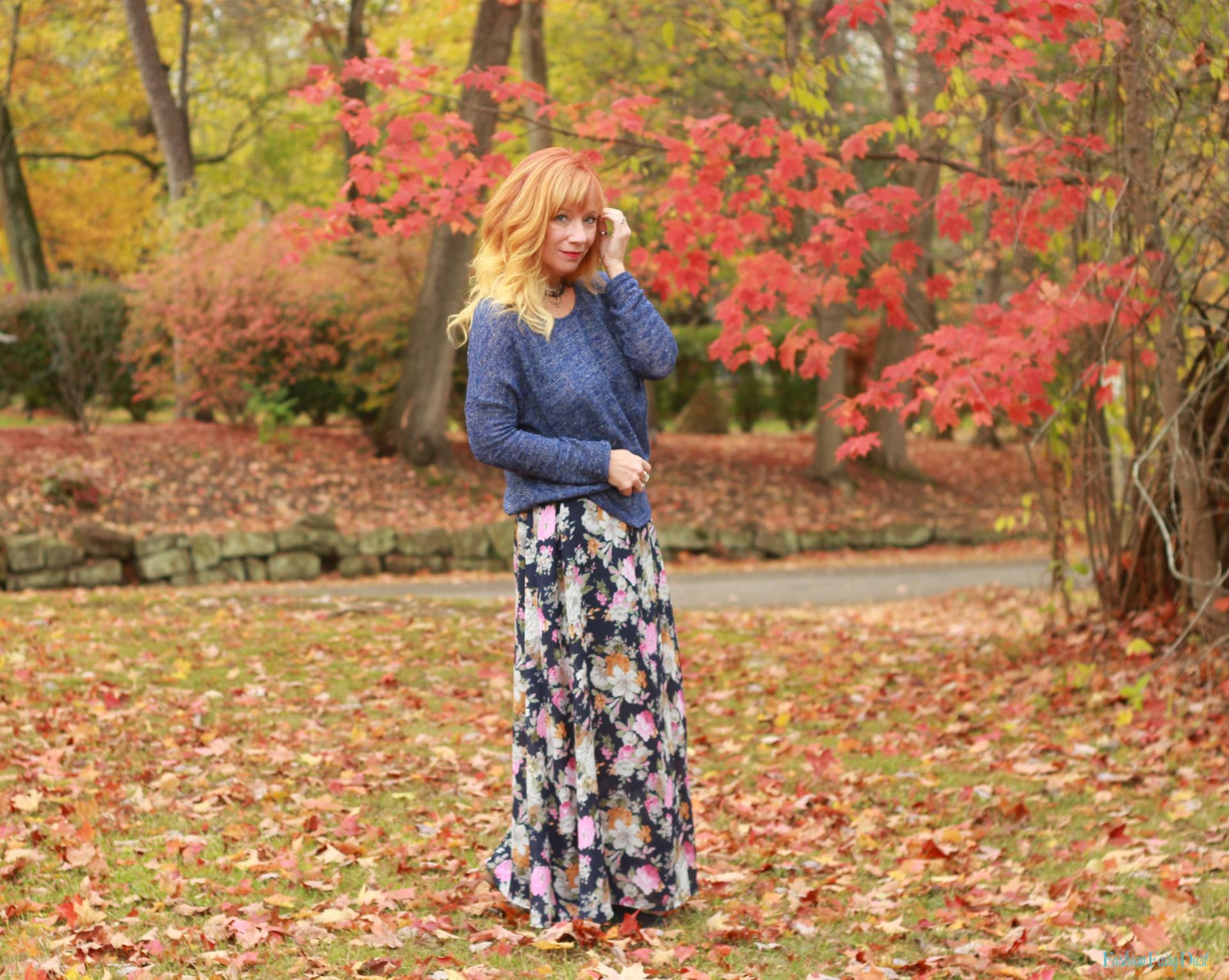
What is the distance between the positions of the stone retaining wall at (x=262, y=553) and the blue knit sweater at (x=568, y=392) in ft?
31.8

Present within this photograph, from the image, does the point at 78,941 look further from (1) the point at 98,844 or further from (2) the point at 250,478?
(2) the point at 250,478

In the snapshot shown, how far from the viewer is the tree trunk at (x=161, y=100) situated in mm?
17578

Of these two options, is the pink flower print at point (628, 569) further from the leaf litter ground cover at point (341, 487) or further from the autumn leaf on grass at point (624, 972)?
the leaf litter ground cover at point (341, 487)

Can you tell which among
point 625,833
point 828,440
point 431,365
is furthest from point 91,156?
point 625,833

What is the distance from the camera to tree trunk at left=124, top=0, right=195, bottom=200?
1758 cm

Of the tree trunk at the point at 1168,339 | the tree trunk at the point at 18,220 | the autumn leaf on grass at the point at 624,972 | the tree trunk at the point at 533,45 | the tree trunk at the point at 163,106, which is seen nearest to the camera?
the autumn leaf on grass at the point at 624,972

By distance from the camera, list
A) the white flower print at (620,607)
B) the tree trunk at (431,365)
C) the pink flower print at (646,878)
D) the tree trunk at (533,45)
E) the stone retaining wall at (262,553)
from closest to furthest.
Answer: the white flower print at (620,607)
the pink flower print at (646,878)
the stone retaining wall at (262,553)
the tree trunk at (533,45)
the tree trunk at (431,365)

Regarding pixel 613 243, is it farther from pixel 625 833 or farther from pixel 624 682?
pixel 625 833

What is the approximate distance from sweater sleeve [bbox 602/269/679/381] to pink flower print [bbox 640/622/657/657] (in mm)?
718

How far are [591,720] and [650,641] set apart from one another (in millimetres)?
282

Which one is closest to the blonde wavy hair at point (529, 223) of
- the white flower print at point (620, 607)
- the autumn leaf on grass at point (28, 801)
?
the white flower print at point (620, 607)

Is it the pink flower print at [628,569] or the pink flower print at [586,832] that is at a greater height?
the pink flower print at [628,569]

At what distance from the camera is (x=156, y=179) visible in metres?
26.9

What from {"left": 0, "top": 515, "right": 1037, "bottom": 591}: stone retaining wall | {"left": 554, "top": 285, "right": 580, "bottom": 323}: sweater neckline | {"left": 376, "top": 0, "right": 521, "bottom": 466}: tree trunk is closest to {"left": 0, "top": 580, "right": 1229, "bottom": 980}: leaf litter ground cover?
{"left": 554, "top": 285, "right": 580, "bottom": 323}: sweater neckline
